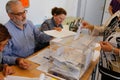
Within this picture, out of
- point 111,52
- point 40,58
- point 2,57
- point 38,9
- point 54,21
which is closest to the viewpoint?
point 111,52

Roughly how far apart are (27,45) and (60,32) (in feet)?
1.30

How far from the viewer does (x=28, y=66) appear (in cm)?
153

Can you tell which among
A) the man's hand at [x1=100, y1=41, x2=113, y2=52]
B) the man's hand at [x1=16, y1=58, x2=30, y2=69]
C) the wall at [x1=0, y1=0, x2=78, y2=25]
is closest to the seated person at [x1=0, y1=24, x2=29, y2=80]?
the man's hand at [x1=16, y1=58, x2=30, y2=69]

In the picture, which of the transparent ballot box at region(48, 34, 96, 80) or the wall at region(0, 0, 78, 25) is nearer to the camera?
the transparent ballot box at region(48, 34, 96, 80)

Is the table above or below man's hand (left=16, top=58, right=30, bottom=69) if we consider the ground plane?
below

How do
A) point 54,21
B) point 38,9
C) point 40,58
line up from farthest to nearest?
1. point 38,9
2. point 54,21
3. point 40,58

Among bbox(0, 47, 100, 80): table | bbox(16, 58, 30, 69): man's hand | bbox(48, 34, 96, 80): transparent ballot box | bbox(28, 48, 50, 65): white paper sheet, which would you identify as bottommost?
bbox(0, 47, 100, 80): table

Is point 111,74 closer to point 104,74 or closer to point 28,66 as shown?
point 104,74

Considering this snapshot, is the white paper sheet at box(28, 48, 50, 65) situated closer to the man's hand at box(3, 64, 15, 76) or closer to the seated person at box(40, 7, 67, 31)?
the man's hand at box(3, 64, 15, 76)

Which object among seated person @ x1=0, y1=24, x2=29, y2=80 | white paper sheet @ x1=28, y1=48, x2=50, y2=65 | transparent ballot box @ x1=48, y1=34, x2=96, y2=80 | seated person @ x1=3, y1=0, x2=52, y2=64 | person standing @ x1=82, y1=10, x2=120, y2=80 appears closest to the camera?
seated person @ x1=0, y1=24, x2=29, y2=80

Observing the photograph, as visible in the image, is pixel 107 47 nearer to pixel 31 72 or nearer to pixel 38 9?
pixel 31 72

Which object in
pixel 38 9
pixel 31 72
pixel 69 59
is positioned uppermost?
pixel 38 9

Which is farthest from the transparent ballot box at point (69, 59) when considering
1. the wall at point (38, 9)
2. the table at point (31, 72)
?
the wall at point (38, 9)

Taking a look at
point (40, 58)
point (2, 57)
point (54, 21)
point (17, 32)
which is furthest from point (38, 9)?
point (2, 57)
